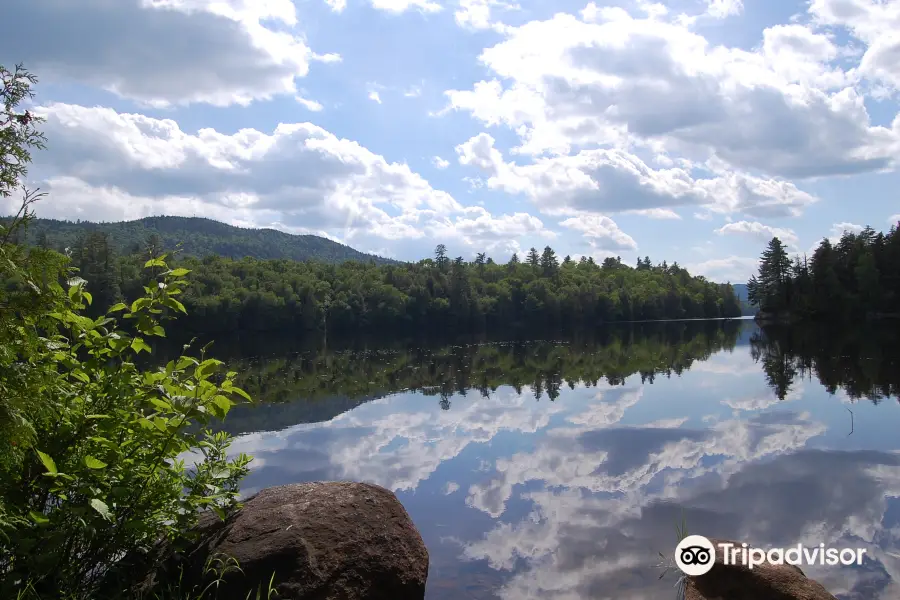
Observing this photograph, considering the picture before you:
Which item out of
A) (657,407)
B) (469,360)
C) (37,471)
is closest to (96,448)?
(37,471)

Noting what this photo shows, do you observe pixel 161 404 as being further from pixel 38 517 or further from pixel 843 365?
pixel 843 365

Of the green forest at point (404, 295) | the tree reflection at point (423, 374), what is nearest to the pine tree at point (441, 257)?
the green forest at point (404, 295)

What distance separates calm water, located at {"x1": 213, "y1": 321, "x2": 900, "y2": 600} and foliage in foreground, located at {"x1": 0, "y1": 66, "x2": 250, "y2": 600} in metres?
4.80

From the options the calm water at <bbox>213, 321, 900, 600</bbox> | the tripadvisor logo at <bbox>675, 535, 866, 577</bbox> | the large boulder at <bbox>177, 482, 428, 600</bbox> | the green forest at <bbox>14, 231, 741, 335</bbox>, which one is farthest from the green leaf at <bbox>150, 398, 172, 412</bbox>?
the green forest at <bbox>14, 231, 741, 335</bbox>

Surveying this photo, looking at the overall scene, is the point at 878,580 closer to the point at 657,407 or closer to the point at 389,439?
the point at 389,439

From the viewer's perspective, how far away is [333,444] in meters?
19.5

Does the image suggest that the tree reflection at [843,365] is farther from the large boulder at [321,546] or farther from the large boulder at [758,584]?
the large boulder at [321,546]

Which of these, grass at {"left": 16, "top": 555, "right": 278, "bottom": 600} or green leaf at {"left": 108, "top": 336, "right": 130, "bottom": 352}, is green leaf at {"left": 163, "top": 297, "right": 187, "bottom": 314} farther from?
grass at {"left": 16, "top": 555, "right": 278, "bottom": 600}

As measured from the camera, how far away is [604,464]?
51.5 ft

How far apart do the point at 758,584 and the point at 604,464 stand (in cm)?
954

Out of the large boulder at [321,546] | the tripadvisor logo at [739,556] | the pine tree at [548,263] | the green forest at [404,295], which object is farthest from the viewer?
the pine tree at [548,263]

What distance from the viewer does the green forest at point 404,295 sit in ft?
349

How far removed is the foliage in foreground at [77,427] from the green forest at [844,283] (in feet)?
332

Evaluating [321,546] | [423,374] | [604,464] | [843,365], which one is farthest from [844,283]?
[321,546]
